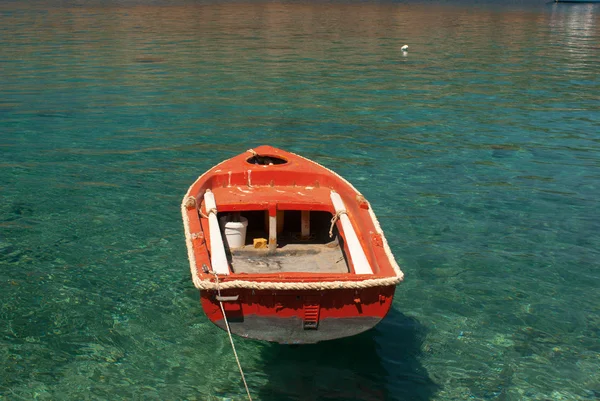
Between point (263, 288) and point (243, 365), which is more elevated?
point (263, 288)

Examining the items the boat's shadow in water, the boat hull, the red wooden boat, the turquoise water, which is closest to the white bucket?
the red wooden boat

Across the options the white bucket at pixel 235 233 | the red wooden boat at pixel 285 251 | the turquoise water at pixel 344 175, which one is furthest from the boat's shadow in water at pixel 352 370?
the white bucket at pixel 235 233

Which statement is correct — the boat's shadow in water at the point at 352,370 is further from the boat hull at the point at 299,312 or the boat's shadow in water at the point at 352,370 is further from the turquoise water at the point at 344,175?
the boat hull at the point at 299,312

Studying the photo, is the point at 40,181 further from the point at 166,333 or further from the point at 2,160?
the point at 166,333

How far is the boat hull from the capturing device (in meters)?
6.11

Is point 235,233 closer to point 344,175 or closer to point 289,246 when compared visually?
point 289,246

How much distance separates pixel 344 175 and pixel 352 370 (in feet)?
22.0

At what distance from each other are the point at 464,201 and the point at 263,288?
7.09 meters

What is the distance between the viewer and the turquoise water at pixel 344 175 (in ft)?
23.7

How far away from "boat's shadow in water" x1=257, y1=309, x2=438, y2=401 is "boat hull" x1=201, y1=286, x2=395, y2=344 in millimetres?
931

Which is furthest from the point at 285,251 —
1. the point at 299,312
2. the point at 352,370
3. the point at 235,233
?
the point at 299,312

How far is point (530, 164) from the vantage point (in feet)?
46.5

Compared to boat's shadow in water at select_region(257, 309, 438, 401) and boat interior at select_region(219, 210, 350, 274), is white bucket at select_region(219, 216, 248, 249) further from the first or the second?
boat's shadow in water at select_region(257, 309, 438, 401)

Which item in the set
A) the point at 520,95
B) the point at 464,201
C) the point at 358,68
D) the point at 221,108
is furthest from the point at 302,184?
the point at 358,68
